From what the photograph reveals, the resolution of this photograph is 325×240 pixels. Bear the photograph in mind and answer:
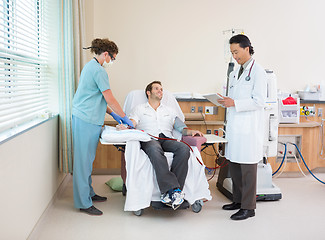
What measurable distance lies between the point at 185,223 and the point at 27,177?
128 centimetres

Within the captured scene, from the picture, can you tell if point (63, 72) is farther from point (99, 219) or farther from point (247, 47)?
point (247, 47)

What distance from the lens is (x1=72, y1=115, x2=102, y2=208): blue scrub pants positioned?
284cm

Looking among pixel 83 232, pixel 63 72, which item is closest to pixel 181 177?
pixel 83 232

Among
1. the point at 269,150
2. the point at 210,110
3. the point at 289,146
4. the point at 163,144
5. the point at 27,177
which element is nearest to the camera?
the point at 27,177

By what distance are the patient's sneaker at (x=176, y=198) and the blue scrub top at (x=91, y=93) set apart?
867mm

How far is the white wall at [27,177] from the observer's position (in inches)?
72.4

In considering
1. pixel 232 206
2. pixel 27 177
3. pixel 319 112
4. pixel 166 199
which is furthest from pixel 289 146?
pixel 27 177

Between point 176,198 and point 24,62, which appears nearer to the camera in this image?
point 24,62

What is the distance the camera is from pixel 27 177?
2242 mm

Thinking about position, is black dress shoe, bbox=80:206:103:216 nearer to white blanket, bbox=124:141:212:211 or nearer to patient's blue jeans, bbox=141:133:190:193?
white blanket, bbox=124:141:212:211

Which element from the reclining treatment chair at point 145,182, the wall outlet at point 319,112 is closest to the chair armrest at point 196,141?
the reclining treatment chair at point 145,182

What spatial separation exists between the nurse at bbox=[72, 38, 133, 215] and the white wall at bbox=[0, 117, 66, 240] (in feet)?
0.76

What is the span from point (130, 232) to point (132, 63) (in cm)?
228

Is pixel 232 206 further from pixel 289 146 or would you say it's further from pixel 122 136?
pixel 289 146
